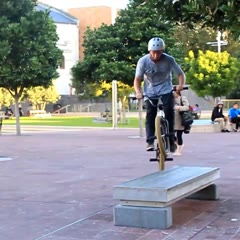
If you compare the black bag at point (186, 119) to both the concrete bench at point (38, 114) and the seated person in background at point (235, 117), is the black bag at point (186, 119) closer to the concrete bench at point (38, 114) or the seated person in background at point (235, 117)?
the seated person in background at point (235, 117)

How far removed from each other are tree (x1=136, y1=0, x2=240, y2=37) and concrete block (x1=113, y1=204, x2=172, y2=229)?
204 cm

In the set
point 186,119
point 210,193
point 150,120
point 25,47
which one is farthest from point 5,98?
point 210,193

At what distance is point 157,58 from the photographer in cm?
770

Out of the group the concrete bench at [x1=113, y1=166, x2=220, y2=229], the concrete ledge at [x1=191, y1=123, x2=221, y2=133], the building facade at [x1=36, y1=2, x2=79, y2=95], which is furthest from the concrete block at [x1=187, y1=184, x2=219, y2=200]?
the building facade at [x1=36, y1=2, x2=79, y2=95]

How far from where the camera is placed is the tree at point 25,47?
21183 mm

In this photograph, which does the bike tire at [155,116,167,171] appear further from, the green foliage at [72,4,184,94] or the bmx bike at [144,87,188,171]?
the green foliage at [72,4,184,94]

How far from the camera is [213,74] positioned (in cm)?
4116

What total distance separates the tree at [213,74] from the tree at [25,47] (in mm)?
16920

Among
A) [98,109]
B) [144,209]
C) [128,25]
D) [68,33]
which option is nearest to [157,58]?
[144,209]

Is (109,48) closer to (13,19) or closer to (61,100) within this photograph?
(13,19)

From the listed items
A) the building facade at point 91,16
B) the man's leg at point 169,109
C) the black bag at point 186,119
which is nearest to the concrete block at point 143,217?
the man's leg at point 169,109

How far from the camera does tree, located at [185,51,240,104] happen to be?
4075cm

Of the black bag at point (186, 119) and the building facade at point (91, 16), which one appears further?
the building facade at point (91, 16)

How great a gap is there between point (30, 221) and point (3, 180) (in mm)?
3612
